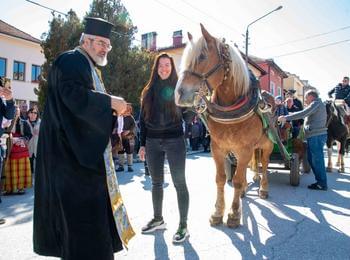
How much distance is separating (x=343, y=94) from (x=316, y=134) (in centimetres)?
455

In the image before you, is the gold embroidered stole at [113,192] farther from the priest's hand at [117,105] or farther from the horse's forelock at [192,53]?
the horse's forelock at [192,53]

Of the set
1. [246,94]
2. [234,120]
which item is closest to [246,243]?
[234,120]

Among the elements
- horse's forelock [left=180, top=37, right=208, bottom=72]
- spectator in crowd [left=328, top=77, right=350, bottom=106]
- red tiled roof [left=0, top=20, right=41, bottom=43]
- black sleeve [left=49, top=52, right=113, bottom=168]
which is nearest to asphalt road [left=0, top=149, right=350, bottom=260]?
black sleeve [left=49, top=52, right=113, bottom=168]

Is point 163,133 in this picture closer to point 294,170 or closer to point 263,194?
point 263,194

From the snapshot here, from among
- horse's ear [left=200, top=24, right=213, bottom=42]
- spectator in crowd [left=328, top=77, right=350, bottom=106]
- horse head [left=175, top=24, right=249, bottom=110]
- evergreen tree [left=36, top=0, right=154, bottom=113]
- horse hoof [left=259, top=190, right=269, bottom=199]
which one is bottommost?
horse hoof [left=259, top=190, right=269, bottom=199]

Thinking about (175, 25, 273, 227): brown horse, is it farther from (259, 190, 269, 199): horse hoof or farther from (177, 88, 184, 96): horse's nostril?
(259, 190, 269, 199): horse hoof

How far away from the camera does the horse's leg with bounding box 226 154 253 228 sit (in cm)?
441

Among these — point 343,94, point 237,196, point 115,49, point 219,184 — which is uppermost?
point 115,49

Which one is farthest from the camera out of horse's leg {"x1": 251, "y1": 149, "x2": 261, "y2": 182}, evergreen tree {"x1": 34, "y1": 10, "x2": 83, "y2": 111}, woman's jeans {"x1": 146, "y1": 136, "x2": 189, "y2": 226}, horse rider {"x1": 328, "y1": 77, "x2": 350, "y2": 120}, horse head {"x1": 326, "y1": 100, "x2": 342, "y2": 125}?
evergreen tree {"x1": 34, "y1": 10, "x2": 83, "y2": 111}

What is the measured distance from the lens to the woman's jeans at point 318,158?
6963mm

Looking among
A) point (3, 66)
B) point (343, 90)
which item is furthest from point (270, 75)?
point (343, 90)

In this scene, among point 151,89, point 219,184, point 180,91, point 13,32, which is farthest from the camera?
point 13,32

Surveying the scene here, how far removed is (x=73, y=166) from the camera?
2.41 m

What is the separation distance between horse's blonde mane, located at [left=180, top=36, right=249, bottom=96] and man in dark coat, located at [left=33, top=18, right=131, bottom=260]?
60.3 inches
